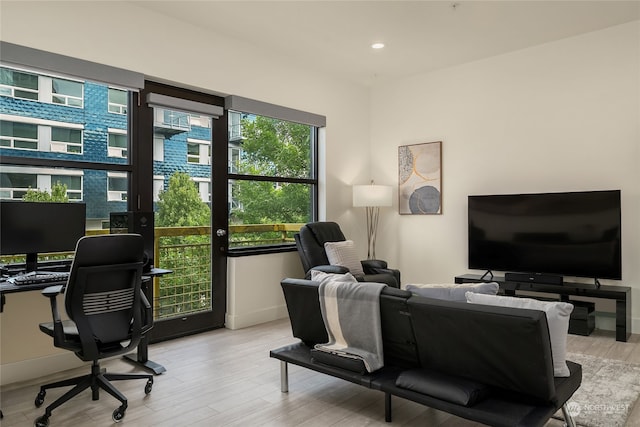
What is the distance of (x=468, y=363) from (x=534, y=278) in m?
2.85

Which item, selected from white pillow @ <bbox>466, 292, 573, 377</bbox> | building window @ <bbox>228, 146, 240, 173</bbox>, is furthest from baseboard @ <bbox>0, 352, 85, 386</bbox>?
white pillow @ <bbox>466, 292, 573, 377</bbox>

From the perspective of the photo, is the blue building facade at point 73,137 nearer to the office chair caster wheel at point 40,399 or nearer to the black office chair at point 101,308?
the black office chair at point 101,308

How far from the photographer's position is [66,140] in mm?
3457

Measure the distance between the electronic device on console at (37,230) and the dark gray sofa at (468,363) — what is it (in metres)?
2.07

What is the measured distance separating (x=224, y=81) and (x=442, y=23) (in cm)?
215

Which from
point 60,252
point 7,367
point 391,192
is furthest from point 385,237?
point 7,367

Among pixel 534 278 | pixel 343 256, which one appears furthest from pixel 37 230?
pixel 534 278

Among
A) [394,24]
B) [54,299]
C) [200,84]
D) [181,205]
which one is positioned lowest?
[54,299]

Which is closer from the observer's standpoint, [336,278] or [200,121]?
[336,278]

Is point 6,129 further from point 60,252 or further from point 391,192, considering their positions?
point 391,192

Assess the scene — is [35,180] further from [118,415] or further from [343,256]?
[343,256]

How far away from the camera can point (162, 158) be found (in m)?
4.10

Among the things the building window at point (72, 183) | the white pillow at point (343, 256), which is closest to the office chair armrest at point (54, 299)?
the building window at point (72, 183)

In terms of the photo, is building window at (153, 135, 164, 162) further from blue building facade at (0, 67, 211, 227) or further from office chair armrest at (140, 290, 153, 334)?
office chair armrest at (140, 290, 153, 334)
